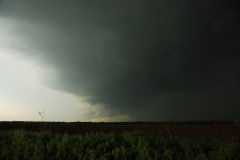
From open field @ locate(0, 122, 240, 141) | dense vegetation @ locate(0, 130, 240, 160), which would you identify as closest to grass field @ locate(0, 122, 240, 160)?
dense vegetation @ locate(0, 130, 240, 160)

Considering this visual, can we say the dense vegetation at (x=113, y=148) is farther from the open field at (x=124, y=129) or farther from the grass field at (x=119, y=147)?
the open field at (x=124, y=129)

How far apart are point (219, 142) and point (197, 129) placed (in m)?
22.1

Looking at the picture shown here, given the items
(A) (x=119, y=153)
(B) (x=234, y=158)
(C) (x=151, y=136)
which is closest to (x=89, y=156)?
(A) (x=119, y=153)

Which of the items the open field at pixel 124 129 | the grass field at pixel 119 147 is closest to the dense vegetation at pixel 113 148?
the grass field at pixel 119 147

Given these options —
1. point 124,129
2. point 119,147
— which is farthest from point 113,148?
point 124,129

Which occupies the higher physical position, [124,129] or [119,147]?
[124,129]

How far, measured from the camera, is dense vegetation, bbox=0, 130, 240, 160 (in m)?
10.5

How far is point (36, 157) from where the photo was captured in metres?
14.0

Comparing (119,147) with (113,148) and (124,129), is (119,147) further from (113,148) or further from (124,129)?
(124,129)

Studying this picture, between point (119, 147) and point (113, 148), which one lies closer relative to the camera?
point (119, 147)

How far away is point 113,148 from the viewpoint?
12008 millimetres

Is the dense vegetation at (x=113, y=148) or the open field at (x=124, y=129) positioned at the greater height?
the open field at (x=124, y=129)

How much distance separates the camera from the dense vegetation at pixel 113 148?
10.5m

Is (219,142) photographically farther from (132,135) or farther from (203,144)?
(132,135)
